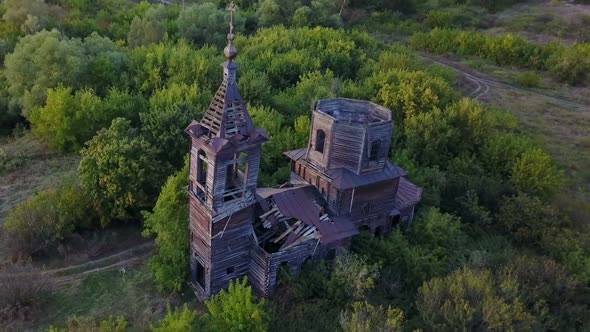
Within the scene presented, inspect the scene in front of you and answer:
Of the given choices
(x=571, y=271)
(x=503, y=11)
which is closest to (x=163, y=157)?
(x=571, y=271)

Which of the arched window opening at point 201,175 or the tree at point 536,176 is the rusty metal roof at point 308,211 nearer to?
the arched window opening at point 201,175

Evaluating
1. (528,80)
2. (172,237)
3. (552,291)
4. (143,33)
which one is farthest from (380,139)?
(528,80)

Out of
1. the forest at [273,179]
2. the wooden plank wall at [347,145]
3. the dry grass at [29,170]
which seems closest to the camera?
the forest at [273,179]

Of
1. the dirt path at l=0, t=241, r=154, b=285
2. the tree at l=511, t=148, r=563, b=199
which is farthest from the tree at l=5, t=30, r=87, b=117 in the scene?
the tree at l=511, t=148, r=563, b=199

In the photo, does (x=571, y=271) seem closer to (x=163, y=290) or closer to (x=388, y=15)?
(x=163, y=290)

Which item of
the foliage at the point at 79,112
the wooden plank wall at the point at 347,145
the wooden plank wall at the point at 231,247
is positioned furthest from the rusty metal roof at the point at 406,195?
the foliage at the point at 79,112

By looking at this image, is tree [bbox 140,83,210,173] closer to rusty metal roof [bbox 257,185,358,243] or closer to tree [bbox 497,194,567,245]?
rusty metal roof [bbox 257,185,358,243]
